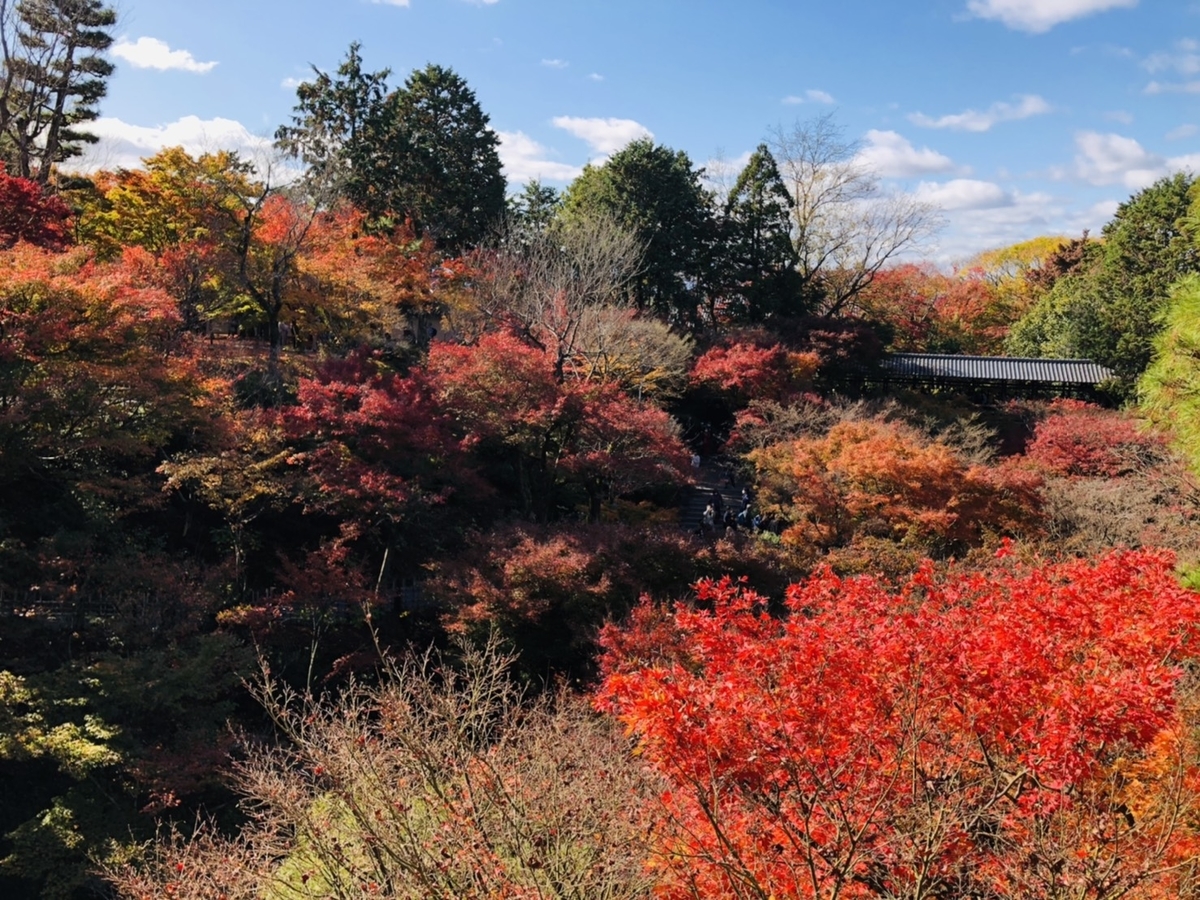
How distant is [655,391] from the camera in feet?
77.9

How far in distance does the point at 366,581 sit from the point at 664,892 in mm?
8991

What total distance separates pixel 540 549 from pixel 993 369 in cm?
2110

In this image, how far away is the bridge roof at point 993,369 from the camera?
2777cm

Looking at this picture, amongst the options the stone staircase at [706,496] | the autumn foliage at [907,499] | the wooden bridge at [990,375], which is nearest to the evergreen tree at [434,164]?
the stone staircase at [706,496]

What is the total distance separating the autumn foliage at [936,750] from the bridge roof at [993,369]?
20935mm

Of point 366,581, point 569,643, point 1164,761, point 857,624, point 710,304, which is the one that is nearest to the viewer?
point 1164,761

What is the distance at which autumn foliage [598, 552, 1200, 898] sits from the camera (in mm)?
5586

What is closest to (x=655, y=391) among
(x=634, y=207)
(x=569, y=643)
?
(x=634, y=207)

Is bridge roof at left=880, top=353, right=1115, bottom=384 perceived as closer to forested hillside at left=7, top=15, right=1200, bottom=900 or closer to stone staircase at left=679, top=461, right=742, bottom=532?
forested hillside at left=7, top=15, right=1200, bottom=900

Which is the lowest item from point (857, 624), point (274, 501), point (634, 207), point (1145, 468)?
point (274, 501)

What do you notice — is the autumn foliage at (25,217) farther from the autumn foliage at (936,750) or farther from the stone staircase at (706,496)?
the autumn foliage at (936,750)

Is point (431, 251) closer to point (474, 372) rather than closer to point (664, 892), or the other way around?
point (474, 372)

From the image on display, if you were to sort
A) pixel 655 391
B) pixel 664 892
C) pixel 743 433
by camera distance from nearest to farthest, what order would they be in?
pixel 664 892, pixel 743 433, pixel 655 391

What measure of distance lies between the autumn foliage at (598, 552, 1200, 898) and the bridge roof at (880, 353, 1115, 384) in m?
20.9
